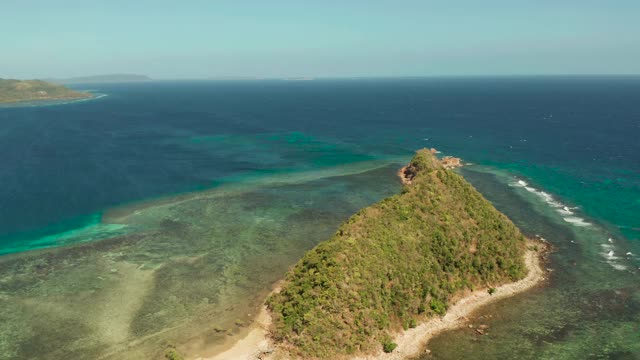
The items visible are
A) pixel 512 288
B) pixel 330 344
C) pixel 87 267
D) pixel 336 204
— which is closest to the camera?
pixel 330 344

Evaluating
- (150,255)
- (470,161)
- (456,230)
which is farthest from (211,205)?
(470,161)

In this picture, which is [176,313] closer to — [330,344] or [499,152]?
[330,344]

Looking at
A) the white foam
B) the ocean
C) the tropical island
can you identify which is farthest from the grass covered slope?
the white foam

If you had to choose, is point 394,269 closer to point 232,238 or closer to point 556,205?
point 232,238

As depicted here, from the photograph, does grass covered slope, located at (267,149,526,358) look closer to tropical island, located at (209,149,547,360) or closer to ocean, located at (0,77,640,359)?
tropical island, located at (209,149,547,360)

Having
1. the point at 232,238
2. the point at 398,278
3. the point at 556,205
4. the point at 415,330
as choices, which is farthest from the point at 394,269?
the point at 556,205

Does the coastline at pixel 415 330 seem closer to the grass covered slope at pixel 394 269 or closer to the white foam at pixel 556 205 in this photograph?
the grass covered slope at pixel 394 269
